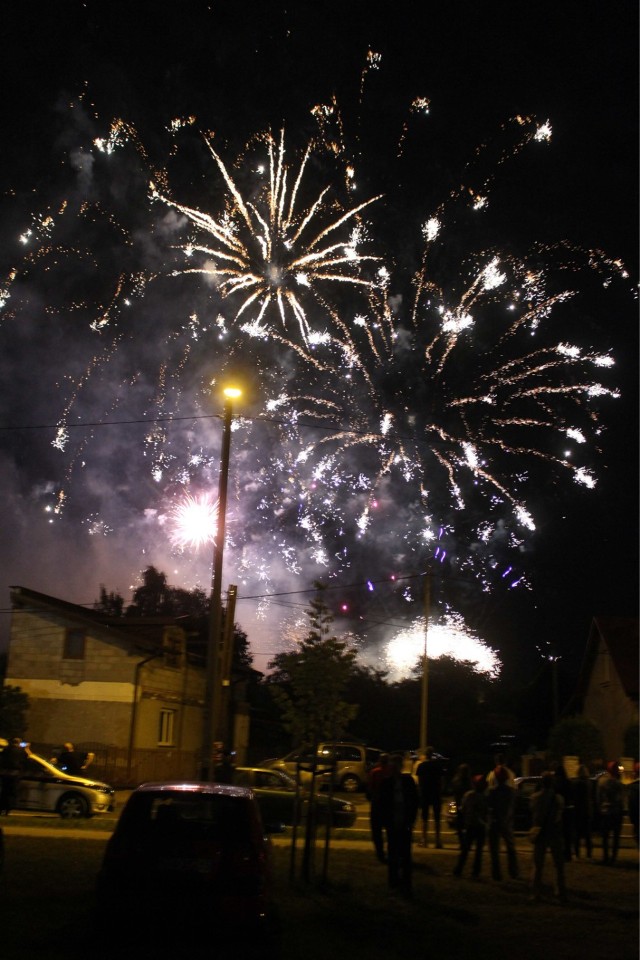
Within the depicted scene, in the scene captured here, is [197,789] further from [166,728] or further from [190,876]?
[166,728]

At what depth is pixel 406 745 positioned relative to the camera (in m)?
51.6

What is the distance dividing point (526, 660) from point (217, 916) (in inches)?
2220

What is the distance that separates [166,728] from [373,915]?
28301mm

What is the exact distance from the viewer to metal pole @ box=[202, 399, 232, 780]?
15507mm

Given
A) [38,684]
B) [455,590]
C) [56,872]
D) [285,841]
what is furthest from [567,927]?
[455,590]

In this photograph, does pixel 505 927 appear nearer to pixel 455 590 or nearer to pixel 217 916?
pixel 217 916

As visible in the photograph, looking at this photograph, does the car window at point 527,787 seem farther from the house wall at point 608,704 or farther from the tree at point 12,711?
the tree at point 12,711

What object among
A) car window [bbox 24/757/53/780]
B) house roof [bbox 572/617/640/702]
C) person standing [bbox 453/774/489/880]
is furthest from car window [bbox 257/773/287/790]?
house roof [bbox 572/617/640/702]

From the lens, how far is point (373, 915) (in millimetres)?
10398

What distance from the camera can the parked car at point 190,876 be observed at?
7449 millimetres

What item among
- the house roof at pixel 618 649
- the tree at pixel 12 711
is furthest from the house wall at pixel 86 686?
the house roof at pixel 618 649

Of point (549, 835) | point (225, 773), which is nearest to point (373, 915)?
point (549, 835)

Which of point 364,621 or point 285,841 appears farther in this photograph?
point 364,621

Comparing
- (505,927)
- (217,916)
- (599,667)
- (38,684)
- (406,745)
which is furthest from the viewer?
(406,745)
